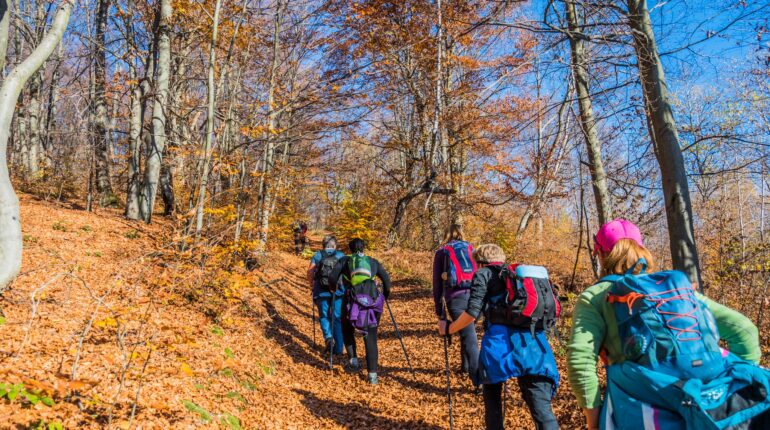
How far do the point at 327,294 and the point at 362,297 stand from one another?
4.57ft

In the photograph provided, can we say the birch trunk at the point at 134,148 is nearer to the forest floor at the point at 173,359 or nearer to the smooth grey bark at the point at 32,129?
the forest floor at the point at 173,359

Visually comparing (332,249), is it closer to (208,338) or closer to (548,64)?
(208,338)

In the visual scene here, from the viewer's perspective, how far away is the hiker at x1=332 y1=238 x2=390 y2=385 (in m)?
6.42

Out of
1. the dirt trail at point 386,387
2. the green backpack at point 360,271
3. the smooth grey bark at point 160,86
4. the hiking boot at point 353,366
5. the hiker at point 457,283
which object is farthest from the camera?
the smooth grey bark at point 160,86

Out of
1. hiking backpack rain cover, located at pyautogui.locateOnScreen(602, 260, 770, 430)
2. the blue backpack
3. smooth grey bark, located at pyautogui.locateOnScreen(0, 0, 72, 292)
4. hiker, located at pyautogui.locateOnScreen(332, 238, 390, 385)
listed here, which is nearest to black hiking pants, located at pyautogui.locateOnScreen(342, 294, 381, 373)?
hiker, located at pyautogui.locateOnScreen(332, 238, 390, 385)

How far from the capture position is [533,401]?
3.38m

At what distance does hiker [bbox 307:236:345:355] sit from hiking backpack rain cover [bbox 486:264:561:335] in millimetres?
4233

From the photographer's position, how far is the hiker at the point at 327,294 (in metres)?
7.54

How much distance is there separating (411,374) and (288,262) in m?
11.7

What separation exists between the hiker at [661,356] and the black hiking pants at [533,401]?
1.28m

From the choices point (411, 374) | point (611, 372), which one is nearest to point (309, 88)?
point (411, 374)

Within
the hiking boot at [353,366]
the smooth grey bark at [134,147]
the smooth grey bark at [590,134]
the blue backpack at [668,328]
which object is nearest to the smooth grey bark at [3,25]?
the blue backpack at [668,328]

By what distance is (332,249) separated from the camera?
7922 millimetres

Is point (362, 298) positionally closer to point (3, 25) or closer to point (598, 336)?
point (598, 336)
